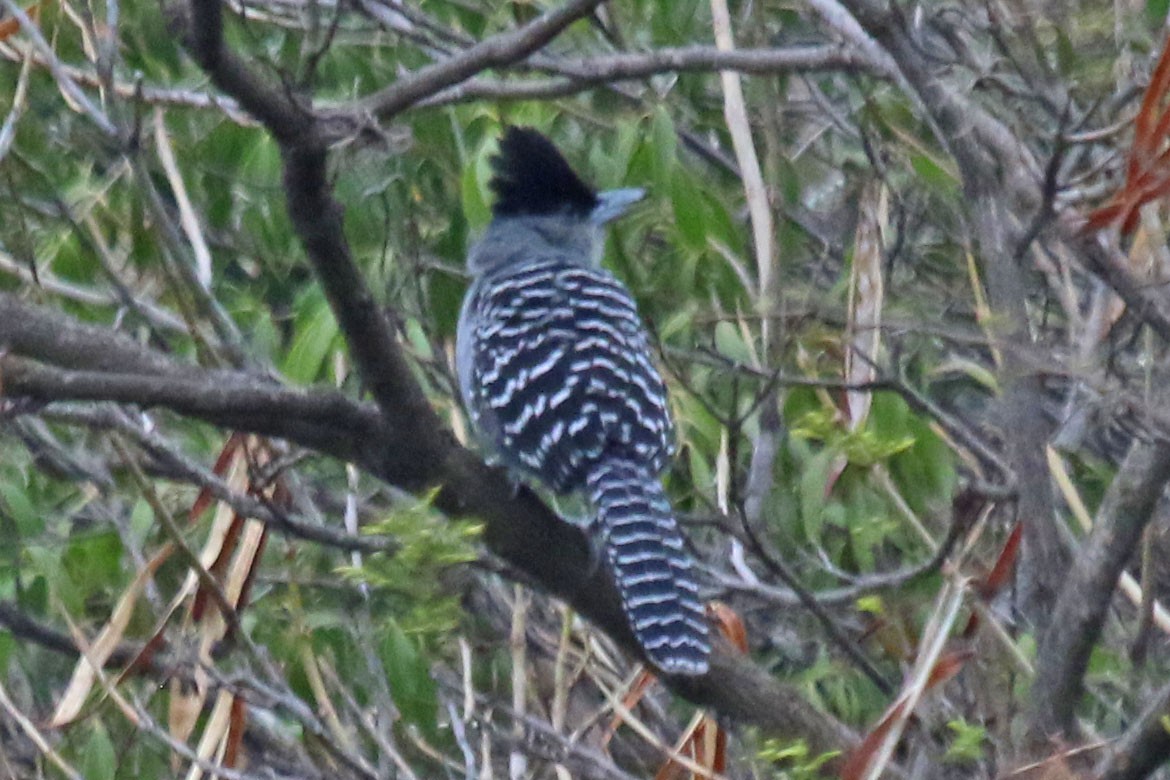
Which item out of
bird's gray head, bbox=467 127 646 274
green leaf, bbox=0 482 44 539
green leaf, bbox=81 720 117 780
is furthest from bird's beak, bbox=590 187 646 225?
green leaf, bbox=81 720 117 780

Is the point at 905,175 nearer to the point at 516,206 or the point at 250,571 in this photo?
the point at 516,206

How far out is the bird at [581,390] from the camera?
395cm

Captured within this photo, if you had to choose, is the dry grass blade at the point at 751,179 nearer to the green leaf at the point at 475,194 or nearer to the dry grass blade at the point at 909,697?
the green leaf at the point at 475,194

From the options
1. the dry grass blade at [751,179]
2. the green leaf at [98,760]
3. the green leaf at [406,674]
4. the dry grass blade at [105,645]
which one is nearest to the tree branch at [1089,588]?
the dry grass blade at [751,179]

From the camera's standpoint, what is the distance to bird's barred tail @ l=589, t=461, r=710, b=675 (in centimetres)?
378

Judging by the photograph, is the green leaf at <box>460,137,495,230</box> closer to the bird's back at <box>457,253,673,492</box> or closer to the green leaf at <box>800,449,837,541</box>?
the bird's back at <box>457,253,673,492</box>

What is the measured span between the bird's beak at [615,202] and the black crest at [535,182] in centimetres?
11

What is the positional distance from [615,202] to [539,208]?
44cm

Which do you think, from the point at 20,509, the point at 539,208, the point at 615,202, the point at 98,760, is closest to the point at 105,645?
the point at 98,760

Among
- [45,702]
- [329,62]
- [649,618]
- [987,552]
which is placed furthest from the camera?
[45,702]

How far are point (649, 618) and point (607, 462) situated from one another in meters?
0.61

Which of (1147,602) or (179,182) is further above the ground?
(179,182)

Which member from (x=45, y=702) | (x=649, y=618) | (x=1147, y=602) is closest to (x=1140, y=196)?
(x=1147, y=602)

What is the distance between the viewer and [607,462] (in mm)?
4375
